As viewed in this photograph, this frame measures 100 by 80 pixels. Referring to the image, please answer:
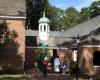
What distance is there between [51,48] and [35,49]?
7.06 ft

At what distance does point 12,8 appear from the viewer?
1554 inches

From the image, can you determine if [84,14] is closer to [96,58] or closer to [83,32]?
[83,32]

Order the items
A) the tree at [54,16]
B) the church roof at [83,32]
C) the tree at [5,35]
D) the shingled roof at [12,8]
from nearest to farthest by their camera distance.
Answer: the tree at [5,35] → the shingled roof at [12,8] → the church roof at [83,32] → the tree at [54,16]

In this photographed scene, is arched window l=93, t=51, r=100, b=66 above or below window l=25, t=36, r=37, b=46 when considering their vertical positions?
below

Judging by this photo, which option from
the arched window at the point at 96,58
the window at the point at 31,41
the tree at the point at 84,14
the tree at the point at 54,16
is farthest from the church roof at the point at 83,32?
the tree at the point at 84,14

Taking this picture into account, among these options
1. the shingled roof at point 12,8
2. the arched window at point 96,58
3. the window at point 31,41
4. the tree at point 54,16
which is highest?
the tree at point 54,16

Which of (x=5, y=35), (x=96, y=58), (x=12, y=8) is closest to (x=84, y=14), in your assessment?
(x=96, y=58)

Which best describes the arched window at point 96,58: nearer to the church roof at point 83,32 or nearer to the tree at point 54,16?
the church roof at point 83,32

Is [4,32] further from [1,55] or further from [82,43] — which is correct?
[82,43]

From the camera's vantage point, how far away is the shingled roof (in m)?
38.6

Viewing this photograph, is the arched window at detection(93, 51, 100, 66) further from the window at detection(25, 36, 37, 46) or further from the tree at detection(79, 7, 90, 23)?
the tree at detection(79, 7, 90, 23)

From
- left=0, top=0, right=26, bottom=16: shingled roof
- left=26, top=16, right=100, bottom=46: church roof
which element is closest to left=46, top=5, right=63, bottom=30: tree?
left=26, top=16, right=100, bottom=46: church roof

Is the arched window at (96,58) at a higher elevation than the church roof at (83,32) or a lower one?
lower

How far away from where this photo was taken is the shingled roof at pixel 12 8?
38.6 meters
